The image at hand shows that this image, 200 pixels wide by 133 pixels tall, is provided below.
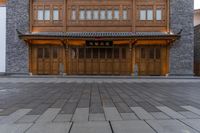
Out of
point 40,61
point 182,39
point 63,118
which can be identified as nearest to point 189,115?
point 63,118

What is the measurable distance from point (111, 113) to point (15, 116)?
1.99m

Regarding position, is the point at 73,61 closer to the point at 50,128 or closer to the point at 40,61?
the point at 40,61

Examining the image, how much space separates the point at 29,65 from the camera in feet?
56.8

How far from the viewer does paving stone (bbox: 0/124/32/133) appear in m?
3.30

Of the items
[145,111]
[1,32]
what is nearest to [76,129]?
[145,111]

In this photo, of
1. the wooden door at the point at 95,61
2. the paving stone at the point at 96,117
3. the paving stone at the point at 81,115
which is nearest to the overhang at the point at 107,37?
the wooden door at the point at 95,61

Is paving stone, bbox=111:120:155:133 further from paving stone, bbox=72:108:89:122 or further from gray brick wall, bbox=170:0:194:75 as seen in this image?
gray brick wall, bbox=170:0:194:75

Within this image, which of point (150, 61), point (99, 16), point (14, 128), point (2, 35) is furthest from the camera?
point (2, 35)

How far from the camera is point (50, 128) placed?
11.3 feet

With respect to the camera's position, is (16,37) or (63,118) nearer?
(63,118)

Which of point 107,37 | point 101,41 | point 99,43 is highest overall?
point 107,37

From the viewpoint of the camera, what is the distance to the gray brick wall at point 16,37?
1734cm

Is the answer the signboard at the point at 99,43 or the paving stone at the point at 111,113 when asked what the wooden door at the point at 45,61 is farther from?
the paving stone at the point at 111,113

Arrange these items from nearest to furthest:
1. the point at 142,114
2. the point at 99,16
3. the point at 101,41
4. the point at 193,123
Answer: the point at 193,123, the point at 142,114, the point at 101,41, the point at 99,16
